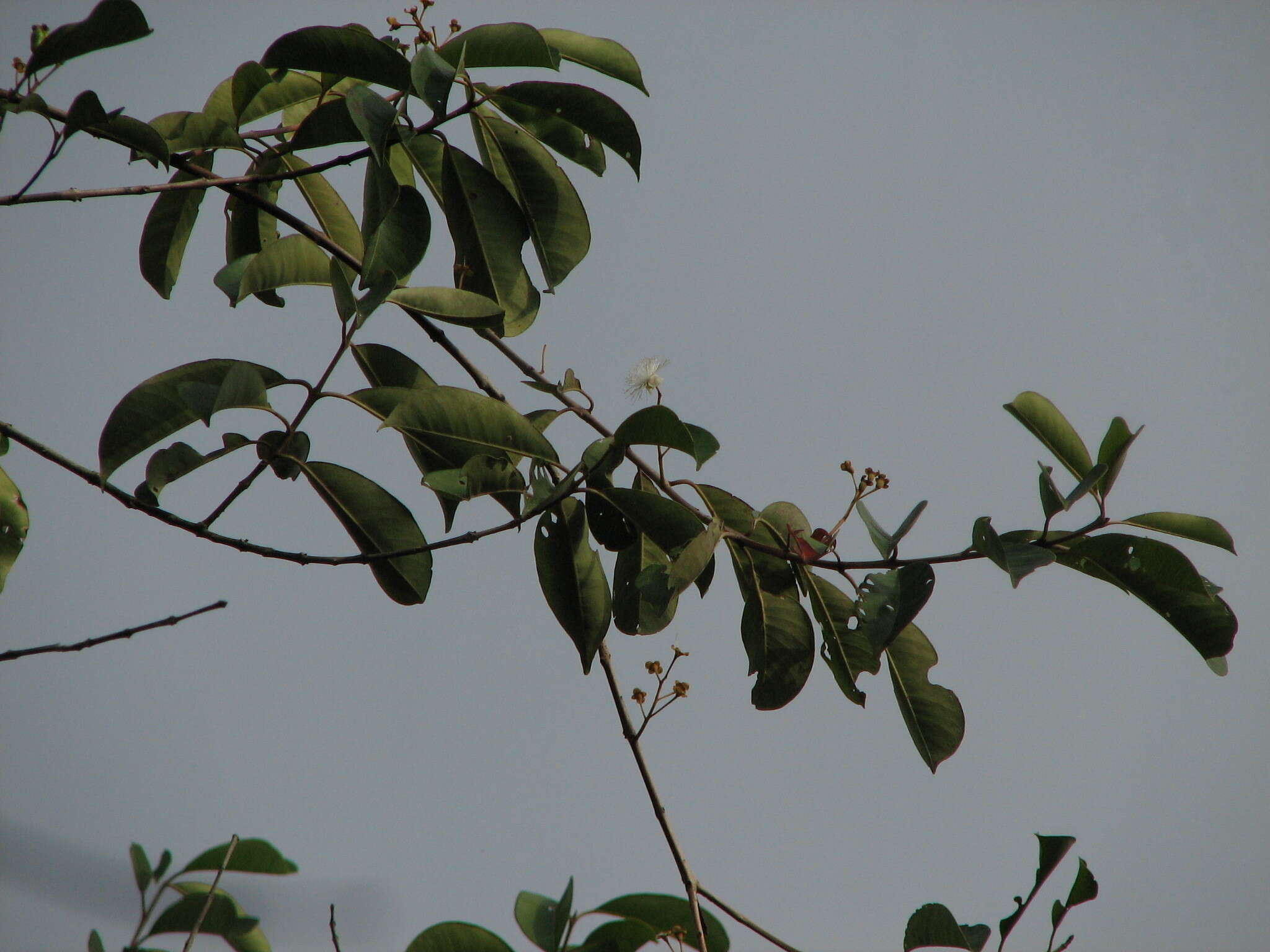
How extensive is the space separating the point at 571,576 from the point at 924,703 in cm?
49

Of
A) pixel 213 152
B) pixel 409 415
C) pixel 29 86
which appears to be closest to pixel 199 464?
pixel 409 415

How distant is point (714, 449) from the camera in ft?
4.29

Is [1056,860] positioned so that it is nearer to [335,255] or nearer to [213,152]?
[335,255]

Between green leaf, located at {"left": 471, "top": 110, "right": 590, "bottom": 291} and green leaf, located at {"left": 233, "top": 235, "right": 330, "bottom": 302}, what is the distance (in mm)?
280

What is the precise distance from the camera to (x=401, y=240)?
119 centimetres

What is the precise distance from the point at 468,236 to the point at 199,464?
48 cm

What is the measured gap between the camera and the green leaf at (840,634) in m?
1.29

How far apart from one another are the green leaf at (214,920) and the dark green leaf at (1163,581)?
1206 millimetres

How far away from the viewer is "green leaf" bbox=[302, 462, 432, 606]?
4.12 feet

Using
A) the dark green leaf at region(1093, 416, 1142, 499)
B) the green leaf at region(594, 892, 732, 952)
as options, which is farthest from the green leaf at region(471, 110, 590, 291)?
the green leaf at region(594, 892, 732, 952)

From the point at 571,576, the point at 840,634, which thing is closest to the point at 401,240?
the point at 571,576

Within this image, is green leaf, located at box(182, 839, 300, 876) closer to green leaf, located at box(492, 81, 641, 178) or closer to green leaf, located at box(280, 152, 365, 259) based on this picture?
green leaf, located at box(280, 152, 365, 259)

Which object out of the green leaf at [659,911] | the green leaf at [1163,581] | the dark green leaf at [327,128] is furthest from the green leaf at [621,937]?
the dark green leaf at [327,128]

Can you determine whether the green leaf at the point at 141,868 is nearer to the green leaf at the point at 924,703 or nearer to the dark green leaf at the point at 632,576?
the dark green leaf at the point at 632,576
